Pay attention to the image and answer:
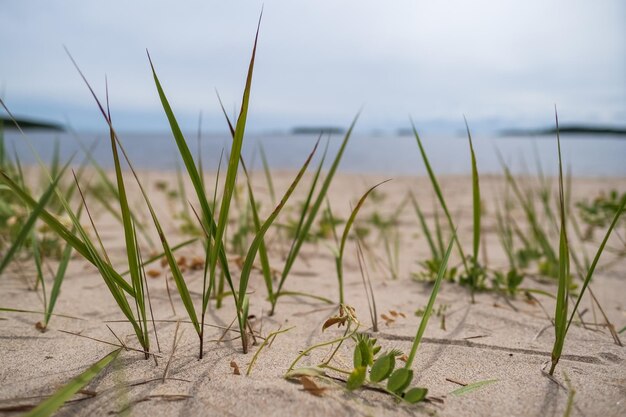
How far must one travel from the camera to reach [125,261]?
73.7 inches

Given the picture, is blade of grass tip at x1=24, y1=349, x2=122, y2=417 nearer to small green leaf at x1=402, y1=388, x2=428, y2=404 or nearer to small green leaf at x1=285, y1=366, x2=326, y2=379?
small green leaf at x1=285, y1=366, x2=326, y2=379

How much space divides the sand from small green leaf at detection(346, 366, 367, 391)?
2 cm

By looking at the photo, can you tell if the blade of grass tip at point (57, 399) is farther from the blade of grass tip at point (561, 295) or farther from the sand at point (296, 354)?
the blade of grass tip at point (561, 295)

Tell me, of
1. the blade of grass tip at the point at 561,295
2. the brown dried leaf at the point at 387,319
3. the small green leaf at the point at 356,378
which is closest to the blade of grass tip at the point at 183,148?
the small green leaf at the point at 356,378

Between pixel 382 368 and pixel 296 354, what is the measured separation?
0.25m

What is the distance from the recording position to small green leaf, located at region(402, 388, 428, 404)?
0.77 m

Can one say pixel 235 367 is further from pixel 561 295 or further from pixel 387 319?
pixel 561 295

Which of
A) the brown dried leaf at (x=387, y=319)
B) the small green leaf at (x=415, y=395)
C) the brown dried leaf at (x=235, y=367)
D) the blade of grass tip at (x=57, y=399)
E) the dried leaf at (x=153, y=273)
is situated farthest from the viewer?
the dried leaf at (x=153, y=273)

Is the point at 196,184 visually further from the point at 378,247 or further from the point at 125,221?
the point at 378,247

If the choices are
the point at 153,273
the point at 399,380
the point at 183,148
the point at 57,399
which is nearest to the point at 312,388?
the point at 399,380

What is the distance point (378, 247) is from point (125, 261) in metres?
1.41

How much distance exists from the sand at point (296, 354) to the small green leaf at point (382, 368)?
34 mm

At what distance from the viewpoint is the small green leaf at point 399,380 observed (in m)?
0.78

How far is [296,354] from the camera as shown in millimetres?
999
